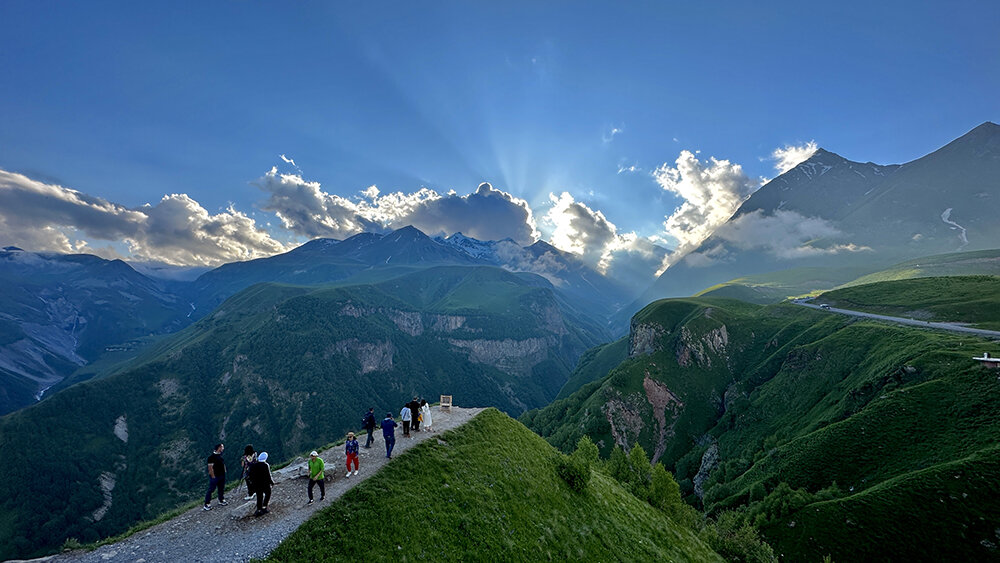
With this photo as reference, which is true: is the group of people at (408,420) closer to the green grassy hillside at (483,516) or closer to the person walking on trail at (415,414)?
the person walking on trail at (415,414)

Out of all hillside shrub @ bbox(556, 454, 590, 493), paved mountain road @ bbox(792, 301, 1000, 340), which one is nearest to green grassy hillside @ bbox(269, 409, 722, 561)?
hillside shrub @ bbox(556, 454, 590, 493)

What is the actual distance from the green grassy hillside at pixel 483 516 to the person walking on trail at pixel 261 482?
3.62m

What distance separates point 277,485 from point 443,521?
11760 millimetres

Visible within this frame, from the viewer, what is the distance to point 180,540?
1827cm

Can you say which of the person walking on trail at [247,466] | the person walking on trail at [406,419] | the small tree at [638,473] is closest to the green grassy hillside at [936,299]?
the small tree at [638,473]

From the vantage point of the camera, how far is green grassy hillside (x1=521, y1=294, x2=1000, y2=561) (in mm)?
42844

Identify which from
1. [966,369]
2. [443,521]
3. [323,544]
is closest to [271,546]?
[323,544]

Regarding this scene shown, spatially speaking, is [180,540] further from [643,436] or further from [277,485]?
[643,436]

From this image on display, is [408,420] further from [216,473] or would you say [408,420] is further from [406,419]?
[216,473]

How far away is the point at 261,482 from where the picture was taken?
64.4 feet

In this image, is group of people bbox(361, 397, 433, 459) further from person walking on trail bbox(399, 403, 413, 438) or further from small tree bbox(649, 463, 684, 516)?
small tree bbox(649, 463, 684, 516)

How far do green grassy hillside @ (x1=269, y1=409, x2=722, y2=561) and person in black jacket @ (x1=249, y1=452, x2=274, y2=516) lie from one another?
3623mm

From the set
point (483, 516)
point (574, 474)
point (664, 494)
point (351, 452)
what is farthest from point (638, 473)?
point (351, 452)

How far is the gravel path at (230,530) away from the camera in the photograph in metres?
17.0
